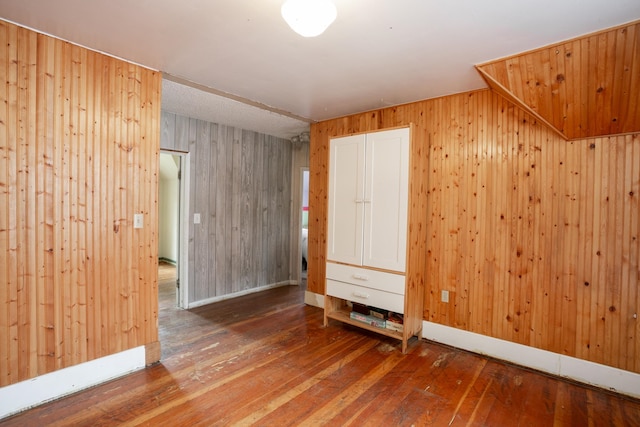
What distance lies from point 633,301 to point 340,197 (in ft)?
8.03

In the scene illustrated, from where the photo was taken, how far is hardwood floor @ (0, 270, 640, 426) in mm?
1950

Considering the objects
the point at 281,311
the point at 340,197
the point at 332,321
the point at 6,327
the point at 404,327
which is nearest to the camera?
the point at 6,327

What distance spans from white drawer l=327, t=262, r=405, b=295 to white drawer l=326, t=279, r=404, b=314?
0.14ft

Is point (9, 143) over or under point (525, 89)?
under

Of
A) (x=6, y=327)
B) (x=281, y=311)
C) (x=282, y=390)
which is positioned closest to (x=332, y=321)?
(x=281, y=311)

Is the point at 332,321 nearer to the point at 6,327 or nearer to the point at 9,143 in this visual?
the point at 6,327

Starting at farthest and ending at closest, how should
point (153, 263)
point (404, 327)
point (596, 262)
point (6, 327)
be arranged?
point (404, 327), point (153, 263), point (596, 262), point (6, 327)

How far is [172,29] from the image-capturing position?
1.98m

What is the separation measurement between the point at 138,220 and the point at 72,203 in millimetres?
447

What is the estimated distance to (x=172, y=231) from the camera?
21.5 feet

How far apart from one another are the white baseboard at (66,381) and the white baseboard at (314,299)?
6.83 feet

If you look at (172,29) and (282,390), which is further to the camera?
(282,390)

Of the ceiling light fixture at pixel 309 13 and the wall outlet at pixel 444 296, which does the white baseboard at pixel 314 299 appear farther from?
the ceiling light fixture at pixel 309 13

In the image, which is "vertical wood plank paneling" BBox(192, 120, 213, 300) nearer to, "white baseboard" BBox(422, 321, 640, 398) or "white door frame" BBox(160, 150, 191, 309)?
"white door frame" BBox(160, 150, 191, 309)
